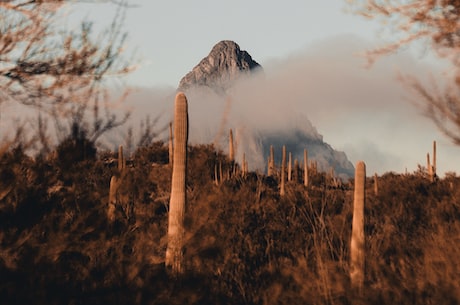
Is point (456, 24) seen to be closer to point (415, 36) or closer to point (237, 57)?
point (415, 36)

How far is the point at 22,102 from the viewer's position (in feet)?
19.2

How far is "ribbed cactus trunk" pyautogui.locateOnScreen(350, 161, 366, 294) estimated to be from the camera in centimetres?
787

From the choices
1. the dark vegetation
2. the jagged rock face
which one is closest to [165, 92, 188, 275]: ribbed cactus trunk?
the dark vegetation

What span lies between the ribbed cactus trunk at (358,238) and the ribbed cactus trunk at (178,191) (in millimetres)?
2566

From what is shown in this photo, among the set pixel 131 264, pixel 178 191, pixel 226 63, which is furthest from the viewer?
pixel 226 63

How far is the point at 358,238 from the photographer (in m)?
9.09

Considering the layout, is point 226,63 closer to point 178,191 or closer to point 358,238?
point 178,191

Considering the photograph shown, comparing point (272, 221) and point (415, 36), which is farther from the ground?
point (415, 36)

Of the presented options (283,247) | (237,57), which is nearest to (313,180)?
(283,247)

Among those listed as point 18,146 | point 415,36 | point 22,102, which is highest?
point 415,36

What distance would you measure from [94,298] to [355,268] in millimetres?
3806

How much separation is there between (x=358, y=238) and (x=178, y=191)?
318 cm

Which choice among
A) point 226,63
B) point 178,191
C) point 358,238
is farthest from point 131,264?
point 226,63

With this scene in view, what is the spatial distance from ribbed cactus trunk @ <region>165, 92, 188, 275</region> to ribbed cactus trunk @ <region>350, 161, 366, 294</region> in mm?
2566
